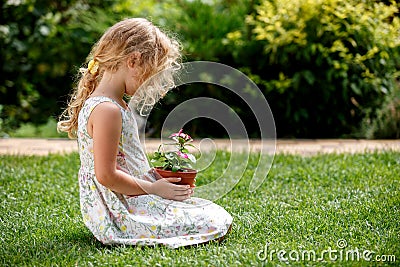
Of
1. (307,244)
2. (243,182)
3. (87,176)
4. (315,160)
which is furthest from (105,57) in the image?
(315,160)

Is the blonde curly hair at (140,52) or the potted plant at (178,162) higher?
the blonde curly hair at (140,52)

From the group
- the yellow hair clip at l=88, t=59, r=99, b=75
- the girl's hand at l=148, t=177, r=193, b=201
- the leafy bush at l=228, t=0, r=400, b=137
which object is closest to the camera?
the girl's hand at l=148, t=177, r=193, b=201

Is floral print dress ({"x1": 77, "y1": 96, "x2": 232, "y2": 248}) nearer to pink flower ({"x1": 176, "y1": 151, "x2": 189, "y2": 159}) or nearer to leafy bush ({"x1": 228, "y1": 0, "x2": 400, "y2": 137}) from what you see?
pink flower ({"x1": 176, "y1": 151, "x2": 189, "y2": 159})

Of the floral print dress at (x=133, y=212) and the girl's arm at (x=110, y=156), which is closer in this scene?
the girl's arm at (x=110, y=156)

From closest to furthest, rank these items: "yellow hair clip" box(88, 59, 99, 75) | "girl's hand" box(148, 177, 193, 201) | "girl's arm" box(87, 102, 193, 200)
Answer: "girl's arm" box(87, 102, 193, 200)
"girl's hand" box(148, 177, 193, 201)
"yellow hair clip" box(88, 59, 99, 75)

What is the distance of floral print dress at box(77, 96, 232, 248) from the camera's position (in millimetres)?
2822

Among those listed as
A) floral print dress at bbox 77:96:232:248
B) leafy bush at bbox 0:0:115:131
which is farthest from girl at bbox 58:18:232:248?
leafy bush at bbox 0:0:115:131

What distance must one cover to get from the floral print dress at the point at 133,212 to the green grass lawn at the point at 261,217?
0.07 meters

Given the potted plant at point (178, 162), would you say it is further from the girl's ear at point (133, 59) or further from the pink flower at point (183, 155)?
the girl's ear at point (133, 59)

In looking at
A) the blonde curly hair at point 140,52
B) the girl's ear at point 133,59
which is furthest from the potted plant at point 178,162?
the girl's ear at point 133,59

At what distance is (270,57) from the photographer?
6.57 m

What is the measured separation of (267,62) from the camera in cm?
673

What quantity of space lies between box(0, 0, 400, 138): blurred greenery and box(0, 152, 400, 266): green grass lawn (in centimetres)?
147

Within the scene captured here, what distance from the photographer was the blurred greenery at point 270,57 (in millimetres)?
6379
